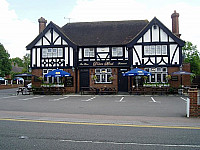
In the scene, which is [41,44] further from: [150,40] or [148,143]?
[148,143]

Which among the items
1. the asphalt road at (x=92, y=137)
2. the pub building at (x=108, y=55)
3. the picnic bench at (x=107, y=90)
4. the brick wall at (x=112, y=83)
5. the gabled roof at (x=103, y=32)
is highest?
the gabled roof at (x=103, y=32)

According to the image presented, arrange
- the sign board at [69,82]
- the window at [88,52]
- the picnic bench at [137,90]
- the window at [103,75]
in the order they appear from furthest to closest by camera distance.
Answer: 1. the window at [88,52]
2. the sign board at [69,82]
3. the window at [103,75]
4. the picnic bench at [137,90]

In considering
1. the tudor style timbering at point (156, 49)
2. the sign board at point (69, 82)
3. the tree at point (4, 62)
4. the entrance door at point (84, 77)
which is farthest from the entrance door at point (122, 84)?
the tree at point (4, 62)

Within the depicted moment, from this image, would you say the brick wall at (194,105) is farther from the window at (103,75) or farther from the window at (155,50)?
the window at (103,75)

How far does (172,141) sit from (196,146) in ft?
2.09

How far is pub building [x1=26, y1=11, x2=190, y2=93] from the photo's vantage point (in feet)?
75.2

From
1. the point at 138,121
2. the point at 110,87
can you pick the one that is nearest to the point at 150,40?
the point at 110,87

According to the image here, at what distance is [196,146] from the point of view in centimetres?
523

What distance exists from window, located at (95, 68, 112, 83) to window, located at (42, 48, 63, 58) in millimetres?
5240

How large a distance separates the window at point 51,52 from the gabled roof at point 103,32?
8.08 feet

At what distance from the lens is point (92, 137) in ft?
19.8

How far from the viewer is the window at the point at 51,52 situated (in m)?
24.8

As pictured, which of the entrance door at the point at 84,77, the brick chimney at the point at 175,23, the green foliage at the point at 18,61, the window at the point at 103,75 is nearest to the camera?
the window at the point at 103,75

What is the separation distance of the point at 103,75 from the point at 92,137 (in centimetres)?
1837
